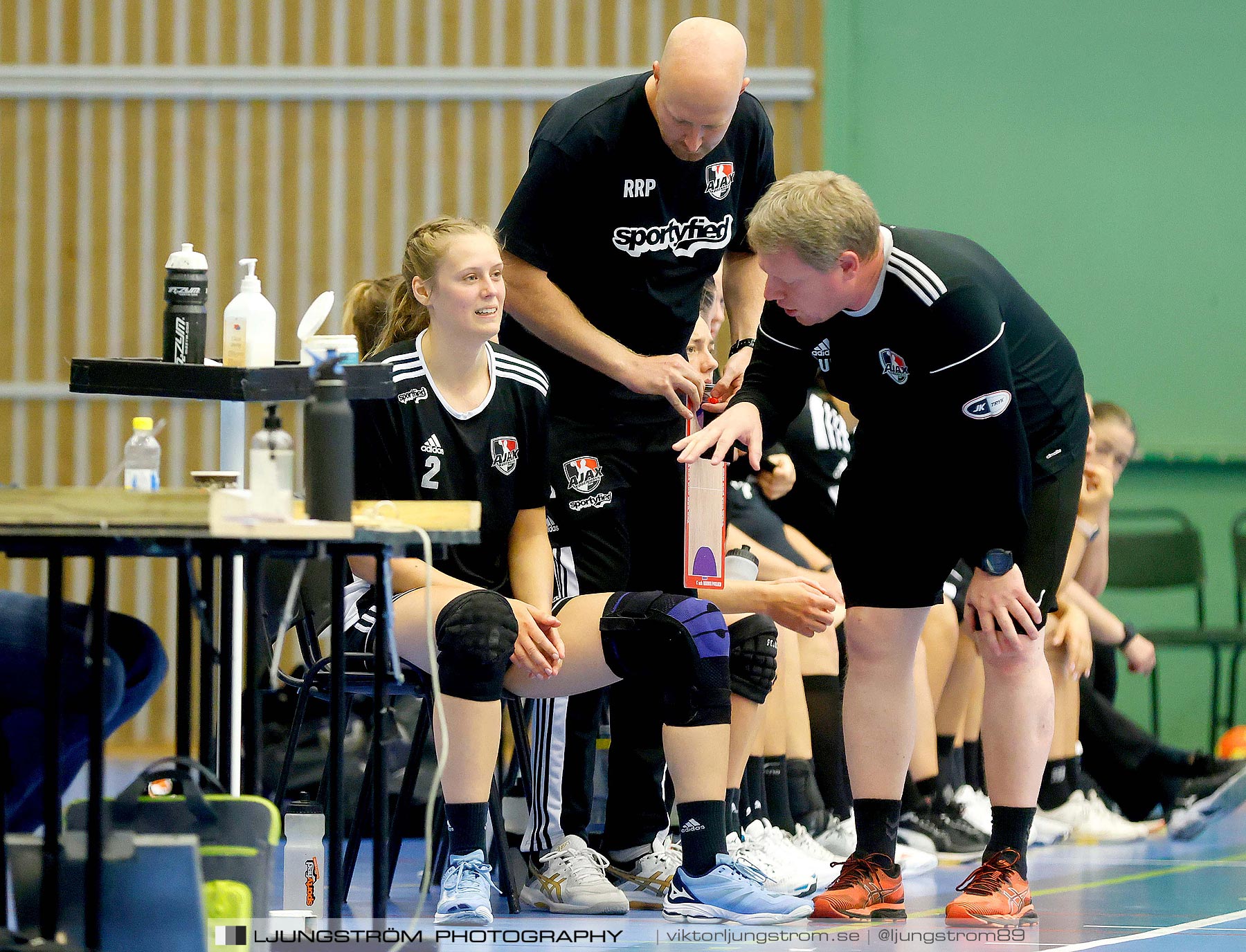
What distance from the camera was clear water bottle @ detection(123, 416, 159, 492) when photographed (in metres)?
2.62

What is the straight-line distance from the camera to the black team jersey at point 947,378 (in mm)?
2668

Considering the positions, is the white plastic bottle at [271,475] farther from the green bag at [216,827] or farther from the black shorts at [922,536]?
the black shorts at [922,536]

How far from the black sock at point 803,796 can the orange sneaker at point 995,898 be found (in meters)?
1.04

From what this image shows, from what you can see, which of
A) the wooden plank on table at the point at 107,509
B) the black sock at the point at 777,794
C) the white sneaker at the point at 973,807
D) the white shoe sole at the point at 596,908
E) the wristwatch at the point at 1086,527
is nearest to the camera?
the wooden plank on table at the point at 107,509

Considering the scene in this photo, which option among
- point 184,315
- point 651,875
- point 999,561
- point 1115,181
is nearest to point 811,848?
point 651,875

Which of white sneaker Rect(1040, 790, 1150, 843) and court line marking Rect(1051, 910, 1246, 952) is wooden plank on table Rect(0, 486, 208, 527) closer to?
court line marking Rect(1051, 910, 1246, 952)

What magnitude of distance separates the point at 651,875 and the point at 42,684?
4.49ft

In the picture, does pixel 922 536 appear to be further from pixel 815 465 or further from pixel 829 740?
pixel 815 465

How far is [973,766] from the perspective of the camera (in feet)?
15.5

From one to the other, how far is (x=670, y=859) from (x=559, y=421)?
0.96 meters

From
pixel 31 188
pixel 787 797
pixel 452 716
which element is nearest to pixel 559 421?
pixel 452 716

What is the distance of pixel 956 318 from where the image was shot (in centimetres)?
265

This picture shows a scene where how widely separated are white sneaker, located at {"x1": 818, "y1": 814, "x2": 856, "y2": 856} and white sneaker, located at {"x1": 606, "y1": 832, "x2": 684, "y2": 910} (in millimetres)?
705

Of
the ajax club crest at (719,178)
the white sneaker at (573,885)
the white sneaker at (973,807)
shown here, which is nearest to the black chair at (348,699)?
the white sneaker at (573,885)
